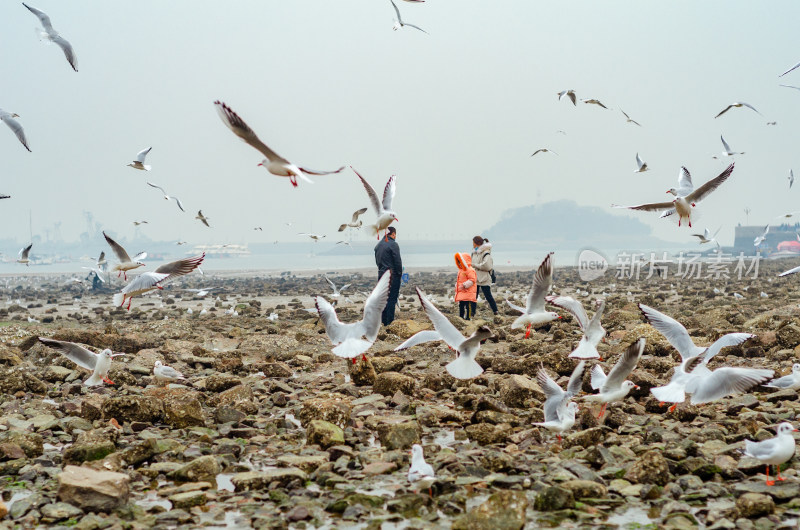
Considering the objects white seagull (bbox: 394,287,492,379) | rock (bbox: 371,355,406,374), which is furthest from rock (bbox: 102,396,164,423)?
rock (bbox: 371,355,406,374)

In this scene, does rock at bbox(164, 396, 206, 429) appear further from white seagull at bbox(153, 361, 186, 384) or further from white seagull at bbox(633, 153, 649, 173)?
white seagull at bbox(633, 153, 649, 173)

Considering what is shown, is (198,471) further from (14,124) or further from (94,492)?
(14,124)

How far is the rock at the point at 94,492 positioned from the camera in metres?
5.00

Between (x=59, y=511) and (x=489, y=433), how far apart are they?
367cm

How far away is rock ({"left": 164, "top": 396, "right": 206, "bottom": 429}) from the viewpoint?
7375mm

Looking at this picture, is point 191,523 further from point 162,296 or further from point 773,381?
point 162,296

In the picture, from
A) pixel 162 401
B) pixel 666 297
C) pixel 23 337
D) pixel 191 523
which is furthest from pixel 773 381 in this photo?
pixel 666 297

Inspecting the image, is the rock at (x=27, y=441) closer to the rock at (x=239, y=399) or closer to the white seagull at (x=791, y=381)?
the rock at (x=239, y=399)

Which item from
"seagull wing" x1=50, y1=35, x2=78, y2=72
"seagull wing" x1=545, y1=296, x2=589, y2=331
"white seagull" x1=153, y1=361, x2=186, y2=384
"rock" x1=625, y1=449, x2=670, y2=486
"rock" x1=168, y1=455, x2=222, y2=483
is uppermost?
"seagull wing" x1=50, y1=35, x2=78, y2=72

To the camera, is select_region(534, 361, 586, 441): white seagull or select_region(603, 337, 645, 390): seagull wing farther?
select_region(534, 361, 586, 441): white seagull

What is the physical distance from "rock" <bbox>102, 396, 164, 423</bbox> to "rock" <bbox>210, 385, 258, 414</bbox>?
A: 88cm

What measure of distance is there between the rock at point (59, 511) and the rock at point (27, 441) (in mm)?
1544

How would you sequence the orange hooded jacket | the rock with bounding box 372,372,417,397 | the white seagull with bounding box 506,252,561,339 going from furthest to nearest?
the orange hooded jacket, the rock with bounding box 372,372,417,397, the white seagull with bounding box 506,252,561,339

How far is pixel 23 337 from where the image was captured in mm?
13125
